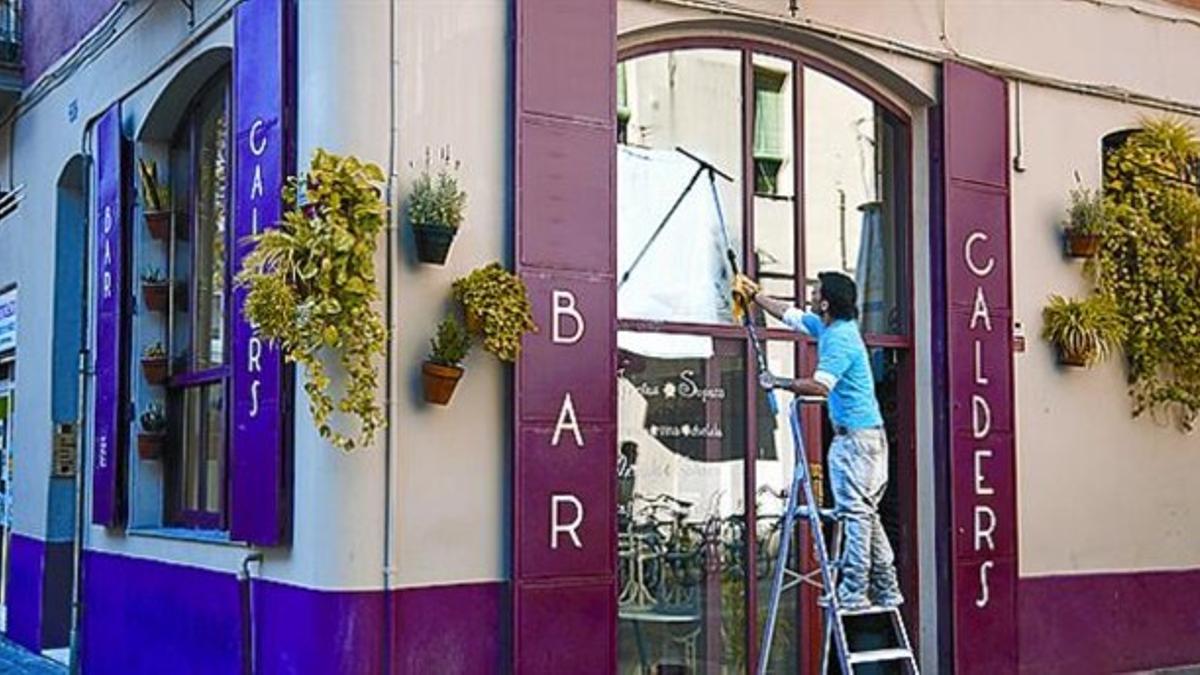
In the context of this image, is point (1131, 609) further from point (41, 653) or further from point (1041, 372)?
point (41, 653)

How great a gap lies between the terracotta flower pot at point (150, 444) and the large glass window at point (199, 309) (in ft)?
0.35

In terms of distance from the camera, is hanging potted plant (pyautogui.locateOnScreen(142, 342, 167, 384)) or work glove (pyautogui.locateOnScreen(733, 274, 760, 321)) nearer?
work glove (pyautogui.locateOnScreen(733, 274, 760, 321))

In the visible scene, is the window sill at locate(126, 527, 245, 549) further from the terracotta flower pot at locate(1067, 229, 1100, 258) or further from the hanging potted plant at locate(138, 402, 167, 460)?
the terracotta flower pot at locate(1067, 229, 1100, 258)

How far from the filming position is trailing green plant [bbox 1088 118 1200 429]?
969 cm

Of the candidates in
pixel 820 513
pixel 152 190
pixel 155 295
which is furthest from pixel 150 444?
pixel 820 513

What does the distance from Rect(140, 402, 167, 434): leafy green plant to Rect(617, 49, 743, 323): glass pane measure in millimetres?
3164

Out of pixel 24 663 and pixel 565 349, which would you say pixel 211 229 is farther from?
pixel 24 663

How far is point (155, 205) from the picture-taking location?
9500 mm

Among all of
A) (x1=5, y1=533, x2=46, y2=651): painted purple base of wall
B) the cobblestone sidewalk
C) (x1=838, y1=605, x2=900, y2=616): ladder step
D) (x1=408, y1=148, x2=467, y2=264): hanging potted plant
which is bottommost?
the cobblestone sidewalk

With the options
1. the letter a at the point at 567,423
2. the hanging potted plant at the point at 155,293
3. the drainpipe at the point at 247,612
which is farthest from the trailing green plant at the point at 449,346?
the hanging potted plant at the point at 155,293

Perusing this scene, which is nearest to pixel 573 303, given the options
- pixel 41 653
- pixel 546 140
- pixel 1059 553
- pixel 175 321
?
pixel 546 140

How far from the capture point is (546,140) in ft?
24.1

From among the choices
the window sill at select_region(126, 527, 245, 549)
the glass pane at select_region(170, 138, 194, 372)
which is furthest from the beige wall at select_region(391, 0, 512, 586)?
the glass pane at select_region(170, 138, 194, 372)

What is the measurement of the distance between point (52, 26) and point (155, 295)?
364 centimetres
